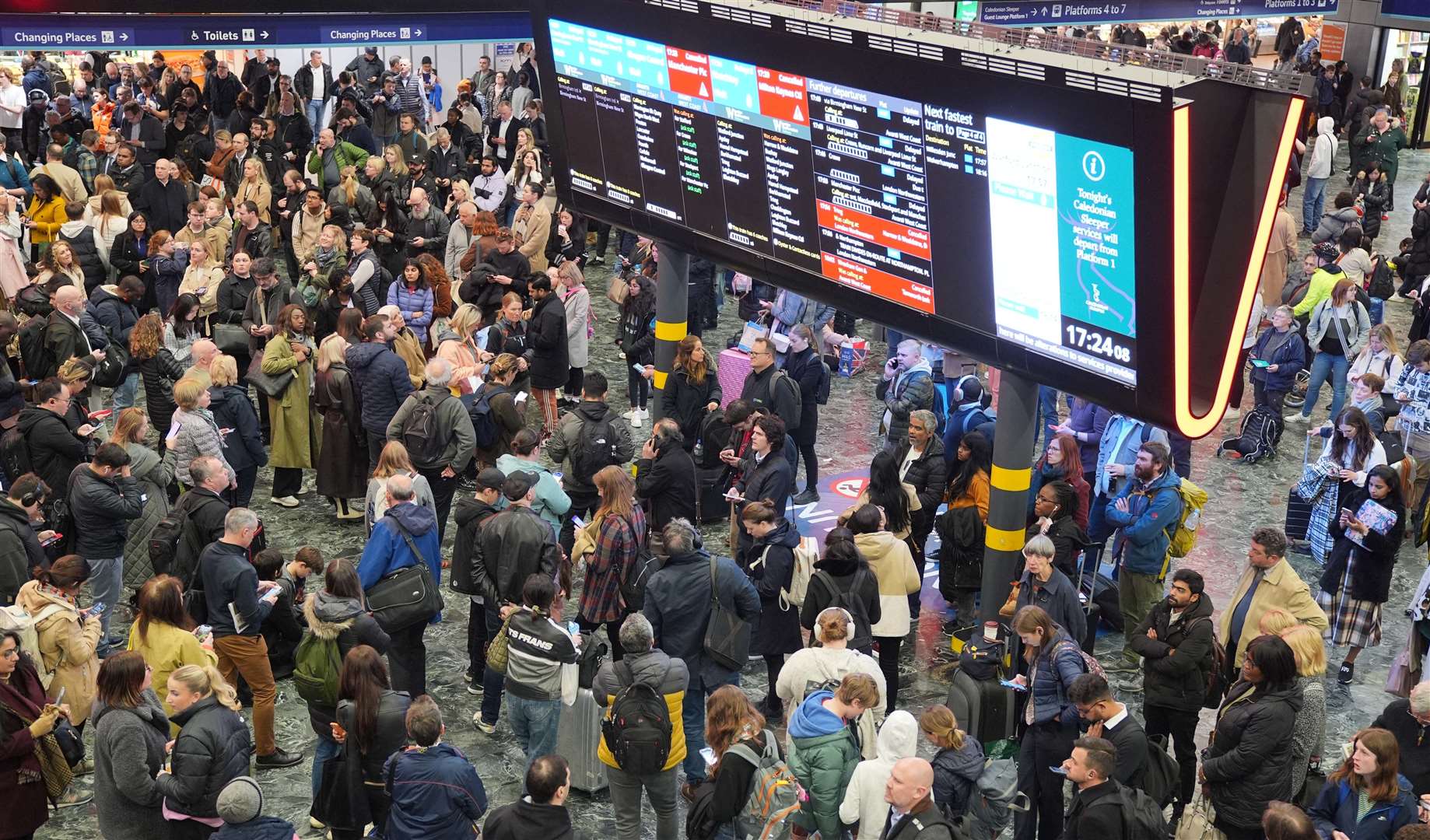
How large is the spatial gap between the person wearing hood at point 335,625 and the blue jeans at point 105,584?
252 cm

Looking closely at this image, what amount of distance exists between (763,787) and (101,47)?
618 inches

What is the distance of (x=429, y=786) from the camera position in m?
7.30

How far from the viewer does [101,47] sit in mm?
19125

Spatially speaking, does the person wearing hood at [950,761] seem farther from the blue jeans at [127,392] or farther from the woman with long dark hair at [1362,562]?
the blue jeans at [127,392]

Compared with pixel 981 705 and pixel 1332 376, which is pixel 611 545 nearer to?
pixel 981 705

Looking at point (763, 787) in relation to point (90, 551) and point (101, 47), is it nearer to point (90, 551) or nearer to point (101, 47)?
point (90, 551)

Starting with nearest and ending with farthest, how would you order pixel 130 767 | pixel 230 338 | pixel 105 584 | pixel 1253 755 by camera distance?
pixel 130 767 < pixel 1253 755 < pixel 105 584 < pixel 230 338

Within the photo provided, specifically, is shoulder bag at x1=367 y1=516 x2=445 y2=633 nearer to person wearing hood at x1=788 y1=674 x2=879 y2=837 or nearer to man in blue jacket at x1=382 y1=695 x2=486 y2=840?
man in blue jacket at x1=382 y1=695 x2=486 y2=840

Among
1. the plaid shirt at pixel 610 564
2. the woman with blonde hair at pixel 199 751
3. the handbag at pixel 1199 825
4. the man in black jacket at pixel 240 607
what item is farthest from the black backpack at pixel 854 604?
the woman with blonde hair at pixel 199 751

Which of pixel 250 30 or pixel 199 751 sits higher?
pixel 250 30

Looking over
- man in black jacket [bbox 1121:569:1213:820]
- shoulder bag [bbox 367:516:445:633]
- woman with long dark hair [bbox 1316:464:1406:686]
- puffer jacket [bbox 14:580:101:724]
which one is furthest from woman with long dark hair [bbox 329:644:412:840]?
woman with long dark hair [bbox 1316:464:1406:686]

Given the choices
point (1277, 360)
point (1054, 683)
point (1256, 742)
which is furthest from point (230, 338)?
point (1277, 360)

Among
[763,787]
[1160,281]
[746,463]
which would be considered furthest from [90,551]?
[1160,281]

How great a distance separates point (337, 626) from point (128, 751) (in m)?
1.38
